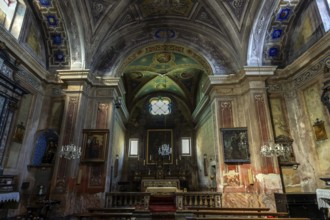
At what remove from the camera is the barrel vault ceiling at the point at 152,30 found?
28.5 ft

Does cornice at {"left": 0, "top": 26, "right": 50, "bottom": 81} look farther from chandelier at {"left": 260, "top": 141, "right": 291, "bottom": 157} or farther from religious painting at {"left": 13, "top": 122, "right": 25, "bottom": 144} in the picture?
chandelier at {"left": 260, "top": 141, "right": 291, "bottom": 157}

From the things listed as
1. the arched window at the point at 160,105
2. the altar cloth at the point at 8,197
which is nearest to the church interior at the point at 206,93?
the altar cloth at the point at 8,197

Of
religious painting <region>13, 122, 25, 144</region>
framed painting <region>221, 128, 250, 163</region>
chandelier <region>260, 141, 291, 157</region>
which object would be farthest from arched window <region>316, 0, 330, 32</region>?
religious painting <region>13, 122, 25, 144</region>

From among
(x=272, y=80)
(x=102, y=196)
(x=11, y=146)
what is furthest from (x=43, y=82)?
(x=272, y=80)

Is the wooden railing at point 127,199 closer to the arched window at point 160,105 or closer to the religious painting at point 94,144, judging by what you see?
the religious painting at point 94,144

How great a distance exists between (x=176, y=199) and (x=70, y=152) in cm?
435

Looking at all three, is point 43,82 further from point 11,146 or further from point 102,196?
point 102,196

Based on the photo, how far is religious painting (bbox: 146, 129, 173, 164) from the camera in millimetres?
15454

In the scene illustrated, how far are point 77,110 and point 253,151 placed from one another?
23.2 feet

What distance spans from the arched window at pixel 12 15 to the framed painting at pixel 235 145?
852cm

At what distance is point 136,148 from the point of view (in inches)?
644

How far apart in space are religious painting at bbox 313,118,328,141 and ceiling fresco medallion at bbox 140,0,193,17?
7.04 m

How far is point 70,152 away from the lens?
Result: 762cm

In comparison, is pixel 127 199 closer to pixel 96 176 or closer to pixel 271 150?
pixel 96 176
